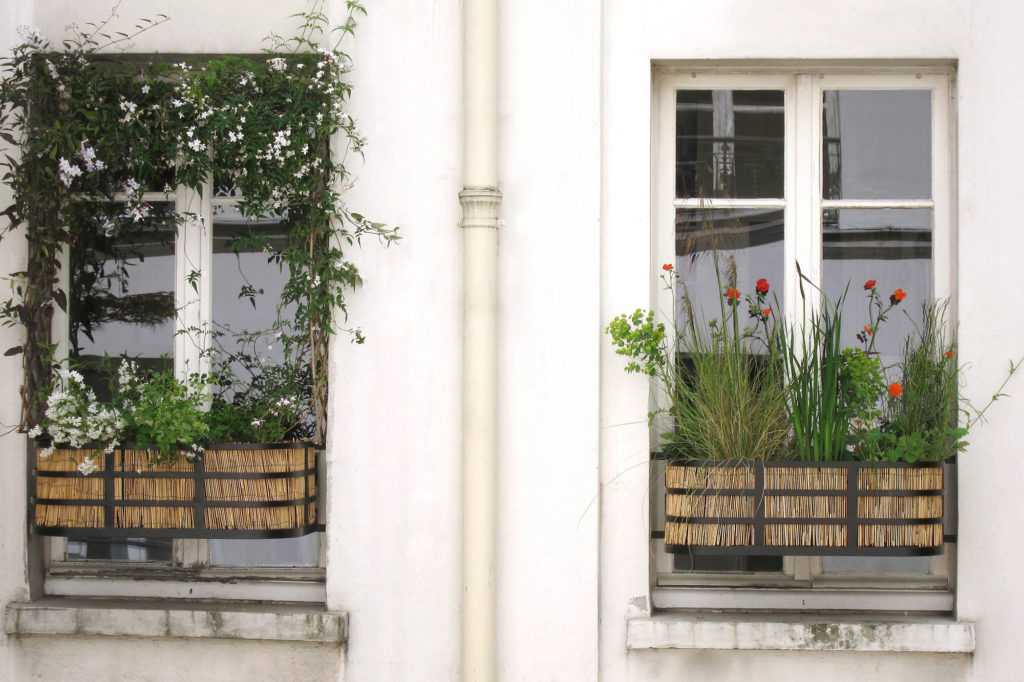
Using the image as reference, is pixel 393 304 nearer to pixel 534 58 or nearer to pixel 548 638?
pixel 534 58

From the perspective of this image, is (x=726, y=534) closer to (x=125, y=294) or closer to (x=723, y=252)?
(x=723, y=252)

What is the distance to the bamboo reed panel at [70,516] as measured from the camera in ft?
15.0

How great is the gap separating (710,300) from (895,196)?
2.80 ft

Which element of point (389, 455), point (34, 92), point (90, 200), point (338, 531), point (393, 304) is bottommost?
point (338, 531)

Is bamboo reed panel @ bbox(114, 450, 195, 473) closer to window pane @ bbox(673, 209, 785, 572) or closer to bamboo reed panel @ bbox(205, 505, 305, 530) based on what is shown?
bamboo reed panel @ bbox(205, 505, 305, 530)

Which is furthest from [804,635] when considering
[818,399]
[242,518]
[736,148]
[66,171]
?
[66,171]

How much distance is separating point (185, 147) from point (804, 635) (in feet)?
9.95

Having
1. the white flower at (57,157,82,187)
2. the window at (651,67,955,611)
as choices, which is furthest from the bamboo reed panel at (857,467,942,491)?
the white flower at (57,157,82,187)

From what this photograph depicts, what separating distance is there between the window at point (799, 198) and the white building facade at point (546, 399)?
2.0 inches

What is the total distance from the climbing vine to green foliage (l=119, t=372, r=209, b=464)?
44 cm

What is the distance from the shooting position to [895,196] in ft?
15.7

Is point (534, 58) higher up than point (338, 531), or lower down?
Result: higher up

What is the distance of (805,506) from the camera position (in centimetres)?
435

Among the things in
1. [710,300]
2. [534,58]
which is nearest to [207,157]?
[534,58]
